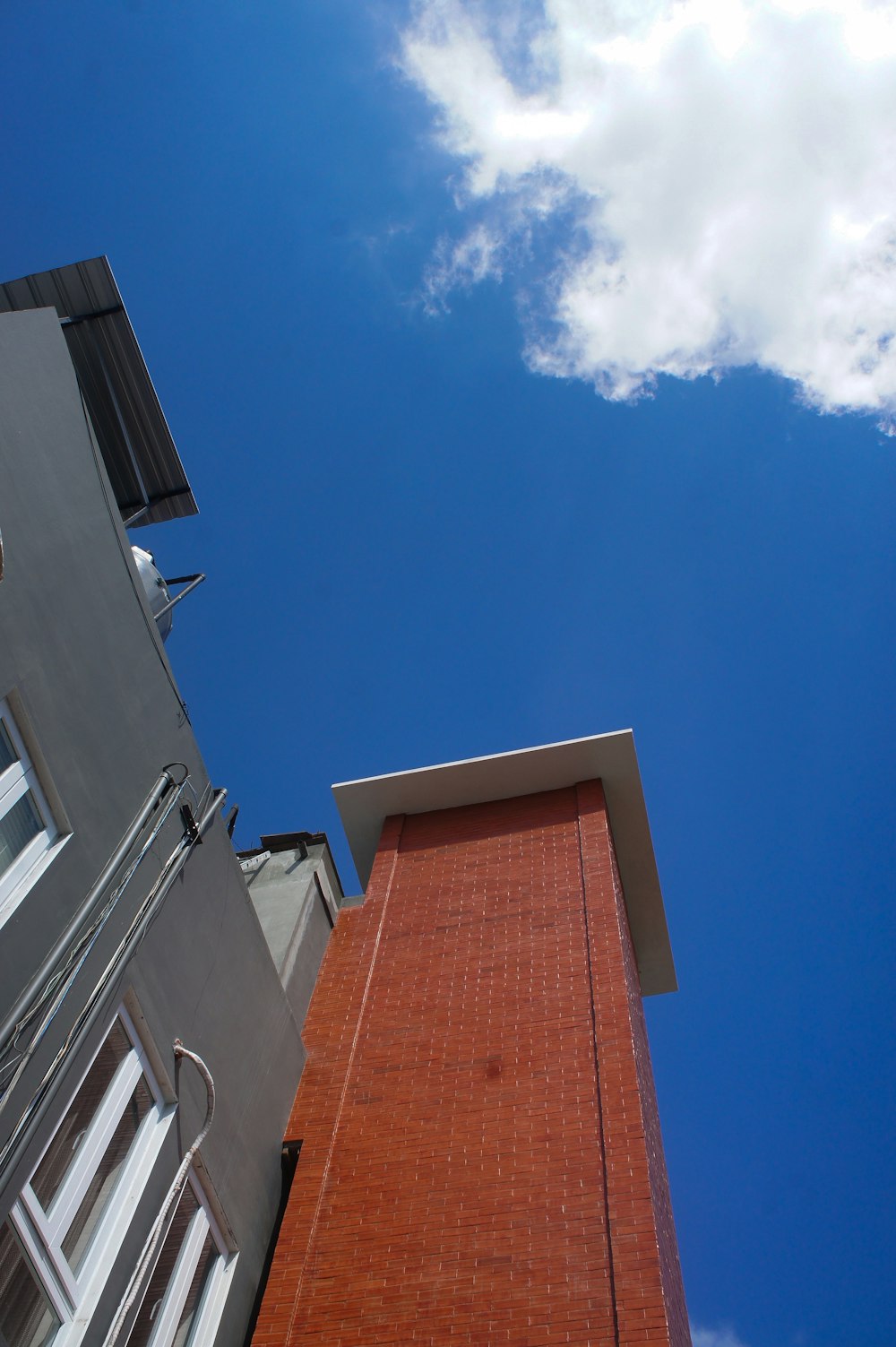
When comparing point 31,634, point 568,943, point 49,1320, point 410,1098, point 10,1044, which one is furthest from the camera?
point 568,943

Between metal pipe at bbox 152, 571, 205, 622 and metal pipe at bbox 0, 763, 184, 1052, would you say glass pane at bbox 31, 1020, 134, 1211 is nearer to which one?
metal pipe at bbox 0, 763, 184, 1052

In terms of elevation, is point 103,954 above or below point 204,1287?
above

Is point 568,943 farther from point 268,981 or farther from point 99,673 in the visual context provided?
point 99,673

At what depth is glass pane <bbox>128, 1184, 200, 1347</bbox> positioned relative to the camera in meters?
6.80

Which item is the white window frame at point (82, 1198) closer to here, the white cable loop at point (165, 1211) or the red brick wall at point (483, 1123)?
the white cable loop at point (165, 1211)

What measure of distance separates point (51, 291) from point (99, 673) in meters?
4.01

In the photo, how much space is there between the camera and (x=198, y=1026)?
809 cm

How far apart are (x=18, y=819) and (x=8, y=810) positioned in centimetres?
14

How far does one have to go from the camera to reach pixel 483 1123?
9.10m

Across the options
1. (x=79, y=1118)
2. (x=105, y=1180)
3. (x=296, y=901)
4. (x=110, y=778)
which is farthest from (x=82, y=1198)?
(x=296, y=901)

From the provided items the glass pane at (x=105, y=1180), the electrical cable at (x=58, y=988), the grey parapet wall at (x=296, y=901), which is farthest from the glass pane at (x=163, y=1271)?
the grey parapet wall at (x=296, y=901)

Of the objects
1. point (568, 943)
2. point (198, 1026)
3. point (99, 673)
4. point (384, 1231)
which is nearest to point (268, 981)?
point (198, 1026)

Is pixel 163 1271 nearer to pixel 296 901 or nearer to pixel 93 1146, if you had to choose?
pixel 93 1146

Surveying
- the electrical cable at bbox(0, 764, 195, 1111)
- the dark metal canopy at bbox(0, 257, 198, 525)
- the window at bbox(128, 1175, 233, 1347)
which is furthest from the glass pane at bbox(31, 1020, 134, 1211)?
the dark metal canopy at bbox(0, 257, 198, 525)
